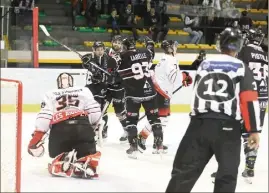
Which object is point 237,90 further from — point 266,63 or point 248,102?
point 266,63

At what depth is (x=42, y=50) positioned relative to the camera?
9.26 metres

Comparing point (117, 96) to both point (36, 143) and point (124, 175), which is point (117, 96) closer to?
point (124, 175)

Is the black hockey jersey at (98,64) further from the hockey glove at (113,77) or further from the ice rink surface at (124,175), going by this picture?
the ice rink surface at (124,175)

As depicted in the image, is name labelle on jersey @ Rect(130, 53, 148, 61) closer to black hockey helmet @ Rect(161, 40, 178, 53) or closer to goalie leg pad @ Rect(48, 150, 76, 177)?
black hockey helmet @ Rect(161, 40, 178, 53)

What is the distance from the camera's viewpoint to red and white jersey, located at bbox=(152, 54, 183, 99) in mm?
5508

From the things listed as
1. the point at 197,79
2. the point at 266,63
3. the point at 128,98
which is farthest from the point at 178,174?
the point at 128,98

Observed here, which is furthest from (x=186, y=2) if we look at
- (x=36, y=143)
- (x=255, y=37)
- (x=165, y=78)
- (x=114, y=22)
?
(x=36, y=143)

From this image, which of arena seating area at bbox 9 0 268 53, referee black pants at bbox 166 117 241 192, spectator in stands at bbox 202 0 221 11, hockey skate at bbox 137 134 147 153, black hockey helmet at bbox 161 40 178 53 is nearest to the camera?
referee black pants at bbox 166 117 241 192

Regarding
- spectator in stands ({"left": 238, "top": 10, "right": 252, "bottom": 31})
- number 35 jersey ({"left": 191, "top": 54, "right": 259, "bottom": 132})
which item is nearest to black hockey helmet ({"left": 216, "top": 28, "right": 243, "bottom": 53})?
number 35 jersey ({"left": 191, "top": 54, "right": 259, "bottom": 132})

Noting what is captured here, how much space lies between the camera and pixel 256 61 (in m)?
4.54

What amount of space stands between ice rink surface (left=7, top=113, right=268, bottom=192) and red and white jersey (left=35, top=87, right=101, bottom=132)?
442 mm

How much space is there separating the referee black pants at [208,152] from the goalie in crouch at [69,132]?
4.61 feet

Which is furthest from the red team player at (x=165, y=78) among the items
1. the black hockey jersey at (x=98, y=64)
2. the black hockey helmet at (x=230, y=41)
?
the black hockey helmet at (x=230, y=41)

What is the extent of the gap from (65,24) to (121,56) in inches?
221
